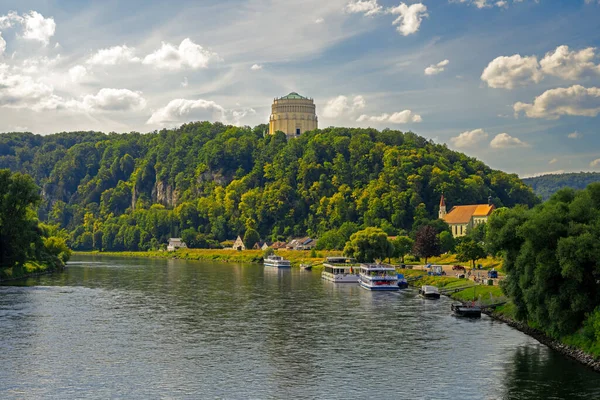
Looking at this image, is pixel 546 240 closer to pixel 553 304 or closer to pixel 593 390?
pixel 553 304

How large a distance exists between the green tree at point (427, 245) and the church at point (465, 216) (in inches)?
1616

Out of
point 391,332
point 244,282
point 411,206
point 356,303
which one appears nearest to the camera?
point 391,332

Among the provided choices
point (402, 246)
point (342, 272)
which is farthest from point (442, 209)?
point (342, 272)

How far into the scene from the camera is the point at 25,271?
114312 mm

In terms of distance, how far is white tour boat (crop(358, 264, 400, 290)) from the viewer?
3989 inches

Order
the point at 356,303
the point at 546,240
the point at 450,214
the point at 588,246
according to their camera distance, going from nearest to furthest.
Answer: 1. the point at 588,246
2. the point at 546,240
3. the point at 356,303
4. the point at 450,214

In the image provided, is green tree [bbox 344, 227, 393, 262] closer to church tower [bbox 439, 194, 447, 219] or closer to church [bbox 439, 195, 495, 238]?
church [bbox 439, 195, 495, 238]

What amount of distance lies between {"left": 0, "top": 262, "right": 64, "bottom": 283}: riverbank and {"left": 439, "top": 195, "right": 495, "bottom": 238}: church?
93092 mm

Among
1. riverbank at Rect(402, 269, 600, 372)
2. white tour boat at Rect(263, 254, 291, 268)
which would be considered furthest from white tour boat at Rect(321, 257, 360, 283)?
white tour boat at Rect(263, 254, 291, 268)

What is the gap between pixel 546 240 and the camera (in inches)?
2128

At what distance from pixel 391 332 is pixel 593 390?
21.2 metres

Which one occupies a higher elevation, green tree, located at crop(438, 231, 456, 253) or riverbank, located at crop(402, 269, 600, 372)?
green tree, located at crop(438, 231, 456, 253)

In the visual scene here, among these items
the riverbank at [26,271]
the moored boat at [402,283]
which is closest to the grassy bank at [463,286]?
the moored boat at [402,283]

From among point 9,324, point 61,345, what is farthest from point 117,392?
point 9,324
